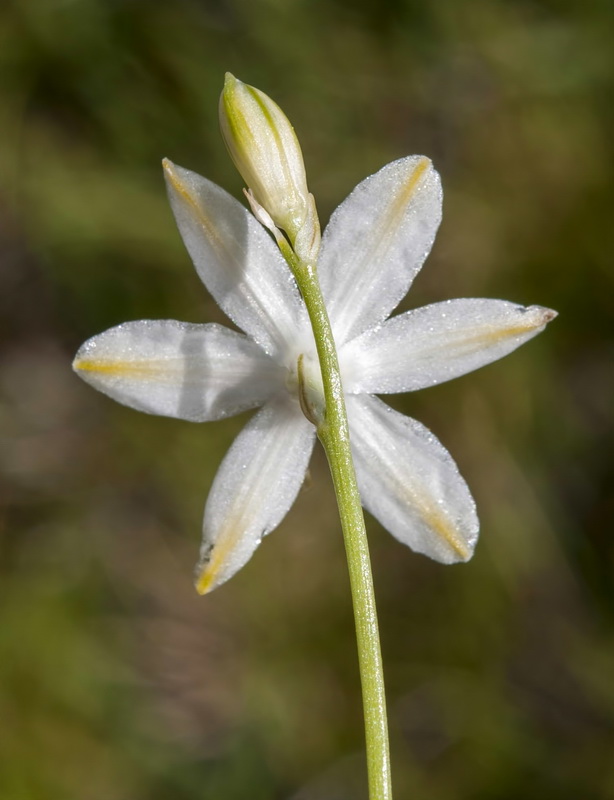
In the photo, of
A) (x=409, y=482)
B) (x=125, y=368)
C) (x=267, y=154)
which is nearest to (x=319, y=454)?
(x=409, y=482)

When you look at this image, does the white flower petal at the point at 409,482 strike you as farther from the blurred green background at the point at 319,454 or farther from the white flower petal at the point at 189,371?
the blurred green background at the point at 319,454

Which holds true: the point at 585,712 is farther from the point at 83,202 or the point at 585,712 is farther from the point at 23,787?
the point at 83,202

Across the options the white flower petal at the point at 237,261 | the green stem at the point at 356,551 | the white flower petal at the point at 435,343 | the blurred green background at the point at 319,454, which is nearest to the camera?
the green stem at the point at 356,551

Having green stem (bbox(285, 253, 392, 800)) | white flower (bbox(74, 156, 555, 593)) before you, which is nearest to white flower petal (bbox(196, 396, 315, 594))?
white flower (bbox(74, 156, 555, 593))

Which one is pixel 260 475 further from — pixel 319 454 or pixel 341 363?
pixel 319 454

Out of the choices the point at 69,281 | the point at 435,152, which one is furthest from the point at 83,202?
the point at 435,152

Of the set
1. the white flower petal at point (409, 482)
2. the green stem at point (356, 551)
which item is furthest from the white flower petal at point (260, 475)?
the green stem at point (356, 551)
